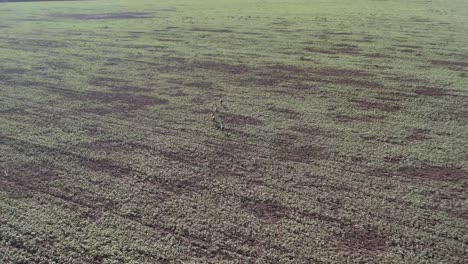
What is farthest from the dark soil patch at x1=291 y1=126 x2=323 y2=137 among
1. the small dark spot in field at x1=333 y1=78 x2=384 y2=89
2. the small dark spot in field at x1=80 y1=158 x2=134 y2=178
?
the small dark spot in field at x1=333 y1=78 x2=384 y2=89

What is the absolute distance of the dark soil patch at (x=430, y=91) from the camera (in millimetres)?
5118

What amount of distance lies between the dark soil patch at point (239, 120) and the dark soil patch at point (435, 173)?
1504 mm

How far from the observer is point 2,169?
10.9 feet

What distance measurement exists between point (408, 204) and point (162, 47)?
20.7 feet

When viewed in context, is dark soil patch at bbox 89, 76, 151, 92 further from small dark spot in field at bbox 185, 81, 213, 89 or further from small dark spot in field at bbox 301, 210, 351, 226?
small dark spot in field at bbox 301, 210, 351, 226

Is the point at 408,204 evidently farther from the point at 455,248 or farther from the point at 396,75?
the point at 396,75

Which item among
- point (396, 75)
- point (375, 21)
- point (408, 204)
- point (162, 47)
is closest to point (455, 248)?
point (408, 204)

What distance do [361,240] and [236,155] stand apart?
139 centimetres

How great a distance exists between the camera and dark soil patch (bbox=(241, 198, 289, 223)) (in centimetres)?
265

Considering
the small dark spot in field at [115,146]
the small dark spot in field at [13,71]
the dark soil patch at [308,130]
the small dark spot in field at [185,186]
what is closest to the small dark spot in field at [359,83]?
the dark soil patch at [308,130]

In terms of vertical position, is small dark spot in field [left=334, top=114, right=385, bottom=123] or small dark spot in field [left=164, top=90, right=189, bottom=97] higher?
small dark spot in field [left=164, top=90, right=189, bottom=97]

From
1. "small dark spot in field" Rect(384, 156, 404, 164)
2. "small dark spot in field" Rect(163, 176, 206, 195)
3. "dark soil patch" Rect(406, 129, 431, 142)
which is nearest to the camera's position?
"small dark spot in field" Rect(163, 176, 206, 195)

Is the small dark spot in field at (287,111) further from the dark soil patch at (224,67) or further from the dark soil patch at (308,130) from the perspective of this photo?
the dark soil patch at (224,67)

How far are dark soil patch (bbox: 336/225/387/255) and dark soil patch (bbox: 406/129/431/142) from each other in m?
1.57
